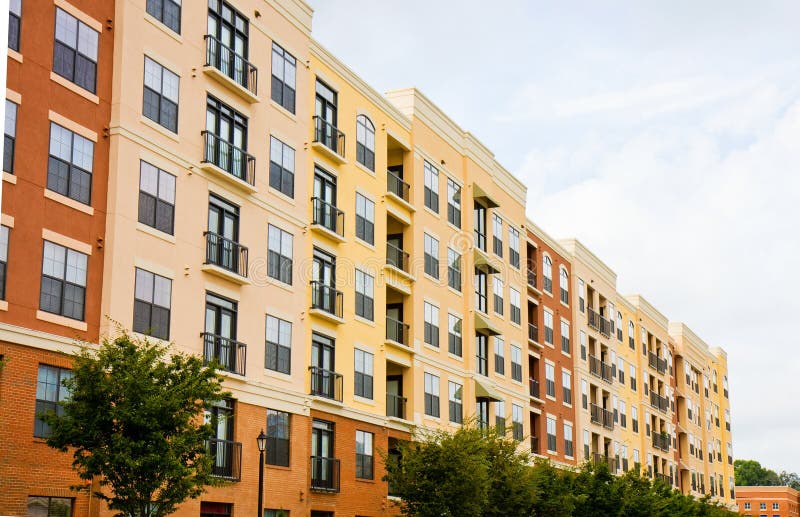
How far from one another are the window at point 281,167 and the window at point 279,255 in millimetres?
1552

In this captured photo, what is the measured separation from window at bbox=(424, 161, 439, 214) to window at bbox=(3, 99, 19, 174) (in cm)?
2543

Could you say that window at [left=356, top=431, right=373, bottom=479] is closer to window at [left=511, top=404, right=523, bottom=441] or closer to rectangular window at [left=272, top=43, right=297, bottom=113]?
rectangular window at [left=272, top=43, right=297, bottom=113]

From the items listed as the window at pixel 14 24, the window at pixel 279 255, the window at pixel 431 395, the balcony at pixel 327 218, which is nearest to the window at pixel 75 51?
the window at pixel 14 24

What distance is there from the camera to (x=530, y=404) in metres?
63.2

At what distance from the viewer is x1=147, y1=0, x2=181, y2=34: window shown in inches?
1331

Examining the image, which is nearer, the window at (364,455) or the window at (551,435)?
the window at (364,455)

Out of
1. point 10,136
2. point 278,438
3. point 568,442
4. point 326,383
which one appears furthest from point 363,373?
point 568,442

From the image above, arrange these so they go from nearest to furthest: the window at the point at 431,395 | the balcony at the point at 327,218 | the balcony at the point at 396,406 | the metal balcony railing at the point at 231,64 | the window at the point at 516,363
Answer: the metal balcony railing at the point at 231,64, the balcony at the point at 327,218, the balcony at the point at 396,406, the window at the point at 431,395, the window at the point at 516,363

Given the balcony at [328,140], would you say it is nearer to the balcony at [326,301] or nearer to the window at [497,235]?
the balcony at [326,301]

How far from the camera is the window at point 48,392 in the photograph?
28172mm

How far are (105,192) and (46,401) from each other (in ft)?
20.4

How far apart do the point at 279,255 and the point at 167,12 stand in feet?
30.7

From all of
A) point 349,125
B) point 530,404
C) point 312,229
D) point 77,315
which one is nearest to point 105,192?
point 77,315

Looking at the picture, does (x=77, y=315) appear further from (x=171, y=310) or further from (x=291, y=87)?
(x=291, y=87)
